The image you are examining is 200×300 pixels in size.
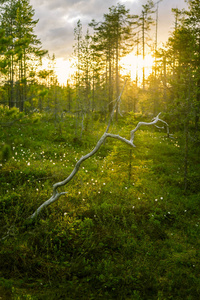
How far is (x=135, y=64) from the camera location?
114 ft

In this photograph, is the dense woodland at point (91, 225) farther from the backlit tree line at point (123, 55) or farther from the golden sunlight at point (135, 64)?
the golden sunlight at point (135, 64)

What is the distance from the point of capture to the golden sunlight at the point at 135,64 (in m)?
28.7

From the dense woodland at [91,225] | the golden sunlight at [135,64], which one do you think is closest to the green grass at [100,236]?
the dense woodland at [91,225]

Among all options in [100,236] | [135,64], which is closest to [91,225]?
[100,236]

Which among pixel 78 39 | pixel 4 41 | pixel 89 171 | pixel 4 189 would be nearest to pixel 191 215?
pixel 89 171

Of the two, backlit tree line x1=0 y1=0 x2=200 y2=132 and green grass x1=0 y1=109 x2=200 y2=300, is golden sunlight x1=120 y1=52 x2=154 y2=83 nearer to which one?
backlit tree line x1=0 y1=0 x2=200 y2=132

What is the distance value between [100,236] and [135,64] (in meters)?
33.8

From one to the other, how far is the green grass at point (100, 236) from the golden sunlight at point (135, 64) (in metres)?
21.0

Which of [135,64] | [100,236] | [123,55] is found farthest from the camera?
[135,64]

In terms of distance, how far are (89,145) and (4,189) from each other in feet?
25.4

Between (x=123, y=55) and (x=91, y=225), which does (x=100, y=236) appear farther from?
(x=123, y=55)

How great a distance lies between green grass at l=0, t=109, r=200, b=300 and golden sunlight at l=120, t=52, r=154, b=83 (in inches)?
826

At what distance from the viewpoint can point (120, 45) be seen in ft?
91.6

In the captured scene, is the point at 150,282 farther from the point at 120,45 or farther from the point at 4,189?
the point at 120,45
